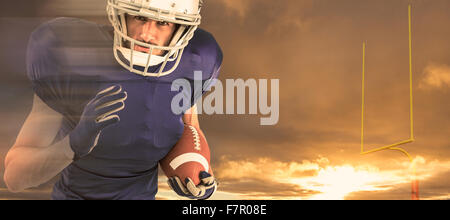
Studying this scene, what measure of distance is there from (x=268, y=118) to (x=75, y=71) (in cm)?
71

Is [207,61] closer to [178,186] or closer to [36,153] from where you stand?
[178,186]

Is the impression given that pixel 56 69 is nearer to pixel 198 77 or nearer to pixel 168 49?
pixel 168 49

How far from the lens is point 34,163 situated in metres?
1.26

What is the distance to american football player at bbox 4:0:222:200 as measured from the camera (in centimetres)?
129

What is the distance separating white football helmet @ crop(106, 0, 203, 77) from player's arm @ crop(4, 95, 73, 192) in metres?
0.27

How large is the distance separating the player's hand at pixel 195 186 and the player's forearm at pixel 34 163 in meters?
0.35

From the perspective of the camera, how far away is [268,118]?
5.50 feet

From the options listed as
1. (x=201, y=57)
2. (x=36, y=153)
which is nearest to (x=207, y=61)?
(x=201, y=57)

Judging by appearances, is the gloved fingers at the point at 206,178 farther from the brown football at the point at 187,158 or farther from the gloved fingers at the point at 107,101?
the gloved fingers at the point at 107,101

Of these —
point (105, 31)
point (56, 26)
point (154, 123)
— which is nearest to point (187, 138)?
point (154, 123)

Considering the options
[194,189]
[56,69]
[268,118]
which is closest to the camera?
[56,69]

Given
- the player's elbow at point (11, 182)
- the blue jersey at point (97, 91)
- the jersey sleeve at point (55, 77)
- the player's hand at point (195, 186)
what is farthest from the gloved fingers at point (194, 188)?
the player's elbow at point (11, 182)

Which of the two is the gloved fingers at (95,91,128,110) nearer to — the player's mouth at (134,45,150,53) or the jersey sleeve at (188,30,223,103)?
the player's mouth at (134,45,150,53)

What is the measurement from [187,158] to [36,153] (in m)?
0.45
